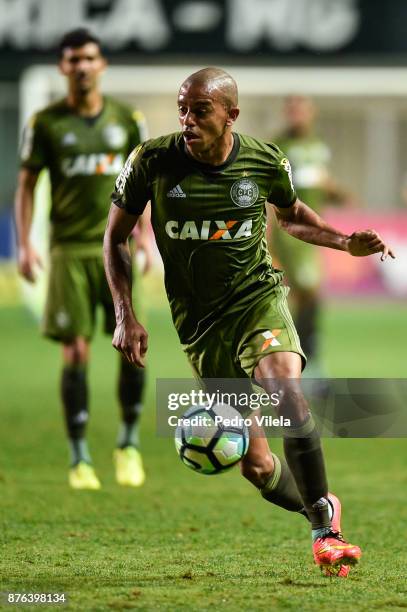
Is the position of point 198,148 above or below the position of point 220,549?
above

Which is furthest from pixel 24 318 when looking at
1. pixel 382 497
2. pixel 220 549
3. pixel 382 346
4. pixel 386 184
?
pixel 220 549

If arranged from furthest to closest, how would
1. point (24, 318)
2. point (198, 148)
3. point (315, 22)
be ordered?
point (315, 22), point (24, 318), point (198, 148)

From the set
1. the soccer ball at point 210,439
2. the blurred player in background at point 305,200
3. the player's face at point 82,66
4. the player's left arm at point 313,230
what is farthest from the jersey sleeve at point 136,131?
the blurred player in background at point 305,200

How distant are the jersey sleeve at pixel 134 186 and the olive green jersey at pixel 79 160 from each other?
2.31 metres

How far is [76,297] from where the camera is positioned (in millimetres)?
7707

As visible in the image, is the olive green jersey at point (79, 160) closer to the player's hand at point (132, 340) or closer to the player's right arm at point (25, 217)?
the player's right arm at point (25, 217)

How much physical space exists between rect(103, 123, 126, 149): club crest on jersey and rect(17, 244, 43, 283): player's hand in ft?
2.47

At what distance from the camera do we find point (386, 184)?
26.5 metres

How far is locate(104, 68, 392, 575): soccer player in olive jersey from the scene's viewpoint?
5.18 meters

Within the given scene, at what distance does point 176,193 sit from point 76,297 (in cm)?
245

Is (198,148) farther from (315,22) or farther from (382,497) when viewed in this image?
(315,22)

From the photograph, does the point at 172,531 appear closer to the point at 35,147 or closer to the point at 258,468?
the point at 258,468

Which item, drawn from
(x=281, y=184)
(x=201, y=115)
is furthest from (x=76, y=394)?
(x=201, y=115)

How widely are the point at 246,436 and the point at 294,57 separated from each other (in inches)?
717
